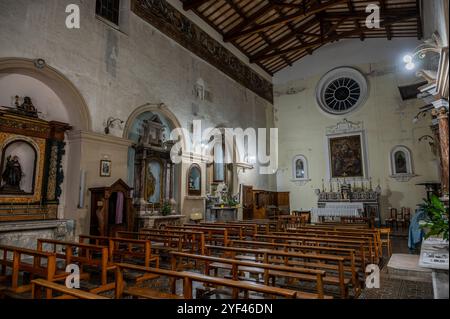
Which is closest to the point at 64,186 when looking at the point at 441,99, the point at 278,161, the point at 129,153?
the point at 129,153

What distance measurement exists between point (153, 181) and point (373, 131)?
10.8m

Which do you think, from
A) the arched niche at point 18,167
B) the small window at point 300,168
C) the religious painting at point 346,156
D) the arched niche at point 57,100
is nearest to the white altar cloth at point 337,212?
the religious painting at point 346,156

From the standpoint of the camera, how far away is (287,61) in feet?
54.2

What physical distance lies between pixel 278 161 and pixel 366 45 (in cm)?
730

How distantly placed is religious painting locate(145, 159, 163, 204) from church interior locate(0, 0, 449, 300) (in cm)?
7

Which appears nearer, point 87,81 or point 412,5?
point 87,81

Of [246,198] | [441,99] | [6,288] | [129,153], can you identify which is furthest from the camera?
[246,198]

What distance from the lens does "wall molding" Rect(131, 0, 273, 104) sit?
9.39 metres

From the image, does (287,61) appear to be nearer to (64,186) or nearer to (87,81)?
(87,81)

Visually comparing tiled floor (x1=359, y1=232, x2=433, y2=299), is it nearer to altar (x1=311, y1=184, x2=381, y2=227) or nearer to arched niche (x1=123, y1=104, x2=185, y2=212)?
arched niche (x1=123, y1=104, x2=185, y2=212)

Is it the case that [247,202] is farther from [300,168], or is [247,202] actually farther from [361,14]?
[361,14]

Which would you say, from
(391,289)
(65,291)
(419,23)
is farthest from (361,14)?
(65,291)

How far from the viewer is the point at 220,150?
12328 mm

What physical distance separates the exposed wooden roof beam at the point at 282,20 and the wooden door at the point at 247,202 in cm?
655
